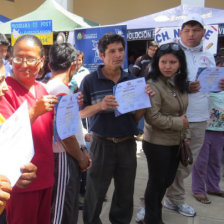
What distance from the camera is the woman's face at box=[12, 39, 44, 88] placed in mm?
1568

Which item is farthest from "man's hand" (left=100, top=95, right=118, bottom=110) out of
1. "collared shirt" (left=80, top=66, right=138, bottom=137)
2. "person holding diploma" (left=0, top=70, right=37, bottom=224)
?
"person holding diploma" (left=0, top=70, right=37, bottom=224)

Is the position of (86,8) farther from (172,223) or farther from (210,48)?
(172,223)

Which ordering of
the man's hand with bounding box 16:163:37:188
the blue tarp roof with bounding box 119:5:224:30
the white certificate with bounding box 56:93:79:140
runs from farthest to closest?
the blue tarp roof with bounding box 119:5:224:30
the white certificate with bounding box 56:93:79:140
the man's hand with bounding box 16:163:37:188

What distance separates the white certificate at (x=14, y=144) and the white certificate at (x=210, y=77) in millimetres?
1889

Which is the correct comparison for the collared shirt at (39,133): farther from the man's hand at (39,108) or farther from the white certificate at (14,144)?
the white certificate at (14,144)

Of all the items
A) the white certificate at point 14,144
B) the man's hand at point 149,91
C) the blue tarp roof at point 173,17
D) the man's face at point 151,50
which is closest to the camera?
the white certificate at point 14,144

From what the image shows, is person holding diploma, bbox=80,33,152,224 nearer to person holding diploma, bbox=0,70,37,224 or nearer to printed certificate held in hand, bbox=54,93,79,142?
printed certificate held in hand, bbox=54,93,79,142

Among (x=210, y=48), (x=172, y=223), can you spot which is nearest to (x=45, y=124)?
(x=172, y=223)

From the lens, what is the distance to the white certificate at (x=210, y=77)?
2547mm

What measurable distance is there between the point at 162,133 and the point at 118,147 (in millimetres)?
410

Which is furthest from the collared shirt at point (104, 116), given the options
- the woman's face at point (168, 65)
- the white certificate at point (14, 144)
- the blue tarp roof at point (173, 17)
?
the blue tarp roof at point (173, 17)

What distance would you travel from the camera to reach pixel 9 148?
3.53 feet

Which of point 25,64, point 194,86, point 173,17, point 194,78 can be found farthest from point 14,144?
point 173,17

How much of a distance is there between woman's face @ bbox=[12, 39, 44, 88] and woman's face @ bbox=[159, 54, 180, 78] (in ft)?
3.82
